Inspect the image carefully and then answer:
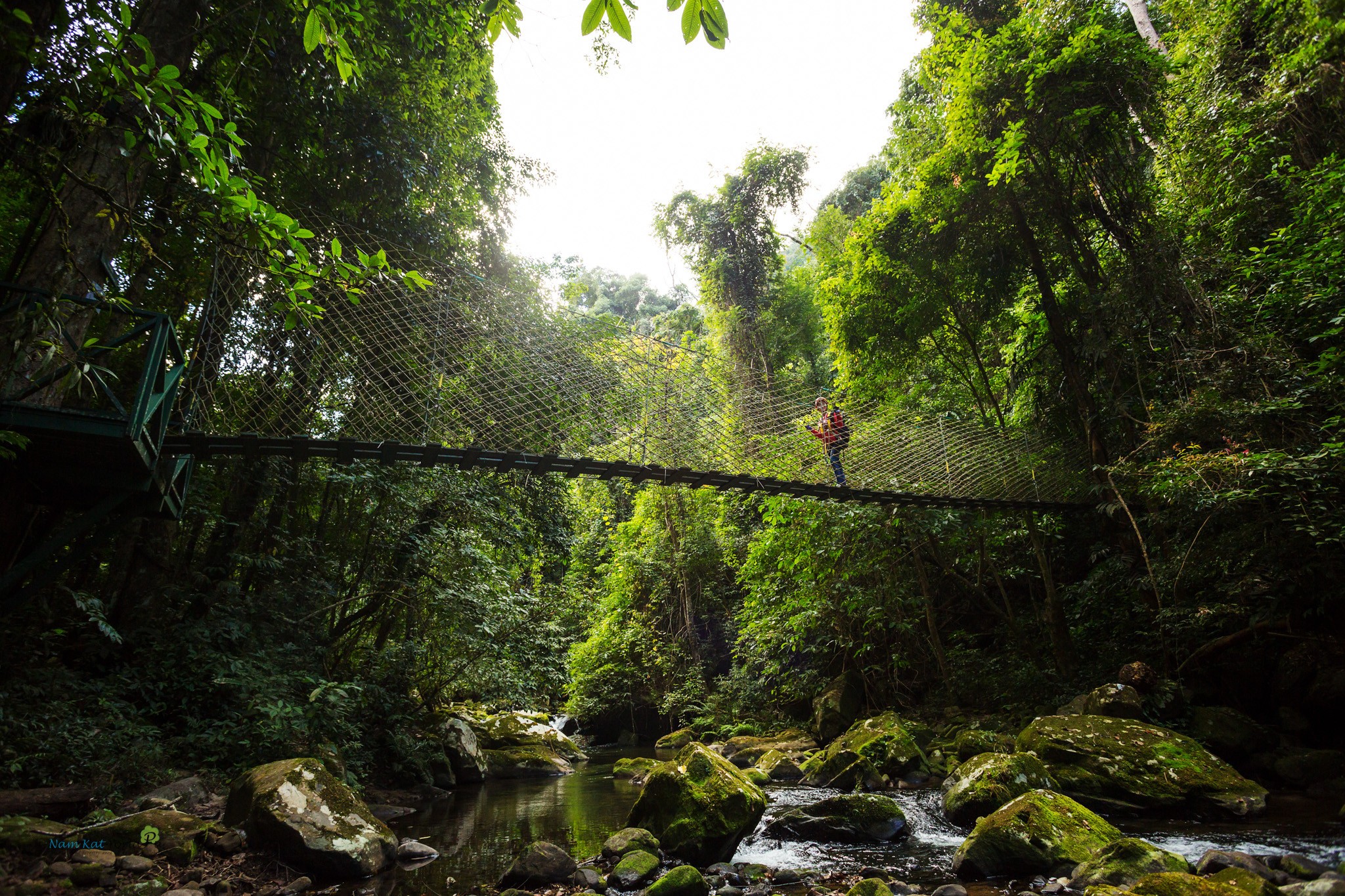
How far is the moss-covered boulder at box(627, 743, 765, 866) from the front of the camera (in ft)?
9.88

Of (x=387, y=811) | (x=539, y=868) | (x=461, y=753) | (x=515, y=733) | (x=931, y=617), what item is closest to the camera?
Result: (x=539, y=868)

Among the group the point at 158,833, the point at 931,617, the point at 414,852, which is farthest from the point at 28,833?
the point at 931,617

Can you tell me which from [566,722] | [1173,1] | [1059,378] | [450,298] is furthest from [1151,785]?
[566,722]

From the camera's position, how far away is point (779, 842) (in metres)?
3.32

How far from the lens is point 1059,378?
17.3 feet

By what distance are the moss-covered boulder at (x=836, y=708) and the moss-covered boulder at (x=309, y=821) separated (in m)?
4.20

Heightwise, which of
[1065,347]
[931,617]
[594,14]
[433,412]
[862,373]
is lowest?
[931,617]

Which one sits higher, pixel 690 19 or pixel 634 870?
pixel 690 19

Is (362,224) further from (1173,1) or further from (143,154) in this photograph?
(1173,1)

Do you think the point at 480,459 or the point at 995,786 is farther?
the point at 995,786

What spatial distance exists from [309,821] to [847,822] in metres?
2.64

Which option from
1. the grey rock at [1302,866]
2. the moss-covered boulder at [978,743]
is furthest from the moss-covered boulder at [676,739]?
the grey rock at [1302,866]

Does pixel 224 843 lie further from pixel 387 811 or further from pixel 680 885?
pixel 680 885

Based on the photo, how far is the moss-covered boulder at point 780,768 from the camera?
514cm
